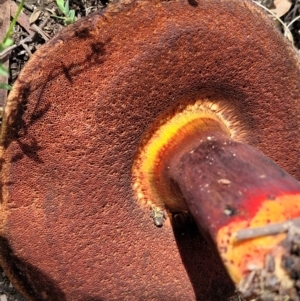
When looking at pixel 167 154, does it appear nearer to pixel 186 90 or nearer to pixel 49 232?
pixel 186 90

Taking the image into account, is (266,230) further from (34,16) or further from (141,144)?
(34,16)

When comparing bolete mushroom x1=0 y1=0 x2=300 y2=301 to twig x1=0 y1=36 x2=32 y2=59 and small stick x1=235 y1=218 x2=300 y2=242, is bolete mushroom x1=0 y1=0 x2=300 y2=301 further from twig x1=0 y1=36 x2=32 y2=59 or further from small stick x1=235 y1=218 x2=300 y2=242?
twig x1=0 y1=36 x2=32 y2=59

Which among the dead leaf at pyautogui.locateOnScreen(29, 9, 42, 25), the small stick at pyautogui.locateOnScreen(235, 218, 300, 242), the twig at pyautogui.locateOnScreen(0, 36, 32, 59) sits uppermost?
the small stick at pyautogui.locateOnScreen(235, 218, 300, 242)

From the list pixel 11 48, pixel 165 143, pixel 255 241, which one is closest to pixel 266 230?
pixel 255 241

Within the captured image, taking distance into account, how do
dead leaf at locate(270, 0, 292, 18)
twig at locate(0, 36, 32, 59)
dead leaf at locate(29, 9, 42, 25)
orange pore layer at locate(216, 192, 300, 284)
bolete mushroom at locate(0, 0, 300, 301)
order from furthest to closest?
dead leaf at locate(270, 0, 292, 18)
dead leaf at locate(29, 9, 42, 25)
twig at locate(0, 36, 32, 59)
bolete mushroom at locate(0, 0, 300, 301)
orange pore layer at locate(216, 192, 300, 284)

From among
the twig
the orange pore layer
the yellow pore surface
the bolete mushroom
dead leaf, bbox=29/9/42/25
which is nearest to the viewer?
the orange pore layer

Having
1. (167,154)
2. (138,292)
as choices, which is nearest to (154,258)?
(138,292)

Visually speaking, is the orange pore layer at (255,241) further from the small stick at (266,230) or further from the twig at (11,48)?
the twig at (11,48)

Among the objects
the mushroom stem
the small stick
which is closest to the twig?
the mushroom stem
